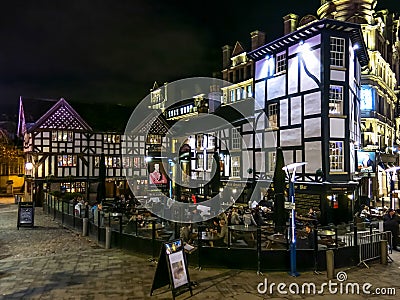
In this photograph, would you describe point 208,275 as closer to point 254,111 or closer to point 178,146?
point 254,111

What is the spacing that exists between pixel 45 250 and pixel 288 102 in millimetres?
17727

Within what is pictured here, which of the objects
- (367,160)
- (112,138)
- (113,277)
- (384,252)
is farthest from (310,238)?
(112,138)

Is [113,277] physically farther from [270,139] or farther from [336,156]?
[270,139]

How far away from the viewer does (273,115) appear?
87.3 feet

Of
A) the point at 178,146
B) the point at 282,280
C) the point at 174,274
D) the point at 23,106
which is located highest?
the point at 23,106

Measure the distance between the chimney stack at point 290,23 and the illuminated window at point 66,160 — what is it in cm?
2500

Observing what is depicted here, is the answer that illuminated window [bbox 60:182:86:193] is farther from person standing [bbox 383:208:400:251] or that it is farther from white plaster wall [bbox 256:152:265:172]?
person standing [bbox 383:208:400:251]

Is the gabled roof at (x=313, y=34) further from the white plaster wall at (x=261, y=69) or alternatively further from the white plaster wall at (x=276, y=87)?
the white plaster wall at (x=276, y=87)

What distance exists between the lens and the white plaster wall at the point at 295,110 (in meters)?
24.0

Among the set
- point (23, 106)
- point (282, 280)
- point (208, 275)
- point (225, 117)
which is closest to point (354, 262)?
point (282, 280)

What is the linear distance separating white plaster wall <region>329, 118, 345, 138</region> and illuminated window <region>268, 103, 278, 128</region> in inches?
178

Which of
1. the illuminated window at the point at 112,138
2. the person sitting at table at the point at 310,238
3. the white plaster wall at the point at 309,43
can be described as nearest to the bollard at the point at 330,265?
the person sitting at table at the point at 310,238

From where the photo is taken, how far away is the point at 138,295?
9.42 metres

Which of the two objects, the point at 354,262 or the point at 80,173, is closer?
the point at 354,262
